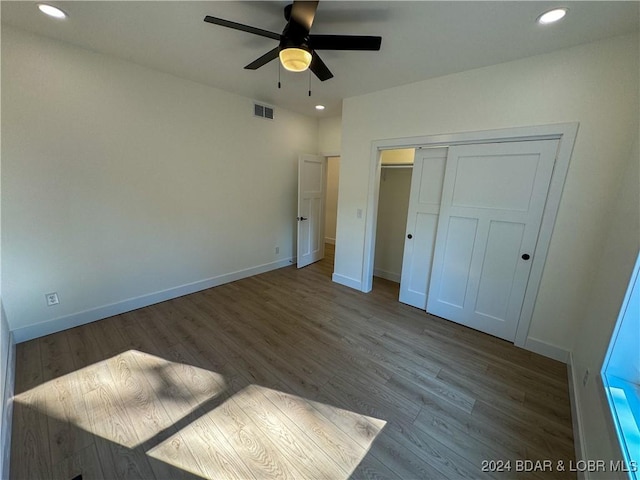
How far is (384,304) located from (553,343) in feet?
5.51

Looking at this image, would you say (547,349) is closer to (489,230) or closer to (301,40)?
(489,230)

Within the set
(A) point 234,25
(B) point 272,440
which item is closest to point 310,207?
(A) point 234,25

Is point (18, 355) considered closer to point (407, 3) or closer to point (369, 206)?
point (369, 206)

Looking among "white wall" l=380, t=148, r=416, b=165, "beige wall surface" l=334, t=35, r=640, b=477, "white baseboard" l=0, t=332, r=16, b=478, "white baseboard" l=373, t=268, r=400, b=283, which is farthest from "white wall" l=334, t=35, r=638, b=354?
"white baseboard" l=0, t=332, r=16, b=478

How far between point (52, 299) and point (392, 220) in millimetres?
4292

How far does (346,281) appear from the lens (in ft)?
12.9

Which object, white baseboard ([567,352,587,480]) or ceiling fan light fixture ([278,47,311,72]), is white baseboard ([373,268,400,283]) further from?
ceiling fan light fixture ([278,47,311,72])

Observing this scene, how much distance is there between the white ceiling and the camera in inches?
66.6

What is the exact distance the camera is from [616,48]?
1871 millimetres

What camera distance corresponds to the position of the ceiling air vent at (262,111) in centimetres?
373

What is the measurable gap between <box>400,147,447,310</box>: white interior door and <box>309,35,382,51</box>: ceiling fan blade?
160 centimetres

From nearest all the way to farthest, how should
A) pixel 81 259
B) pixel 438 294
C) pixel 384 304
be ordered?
pixel 81 259 < pixel 438 294 < pixel 384 304

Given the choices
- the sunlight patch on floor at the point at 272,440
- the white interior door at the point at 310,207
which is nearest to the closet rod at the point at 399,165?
the white interior door at the point at 310,207

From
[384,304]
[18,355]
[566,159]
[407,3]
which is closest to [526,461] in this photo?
[384,304]
